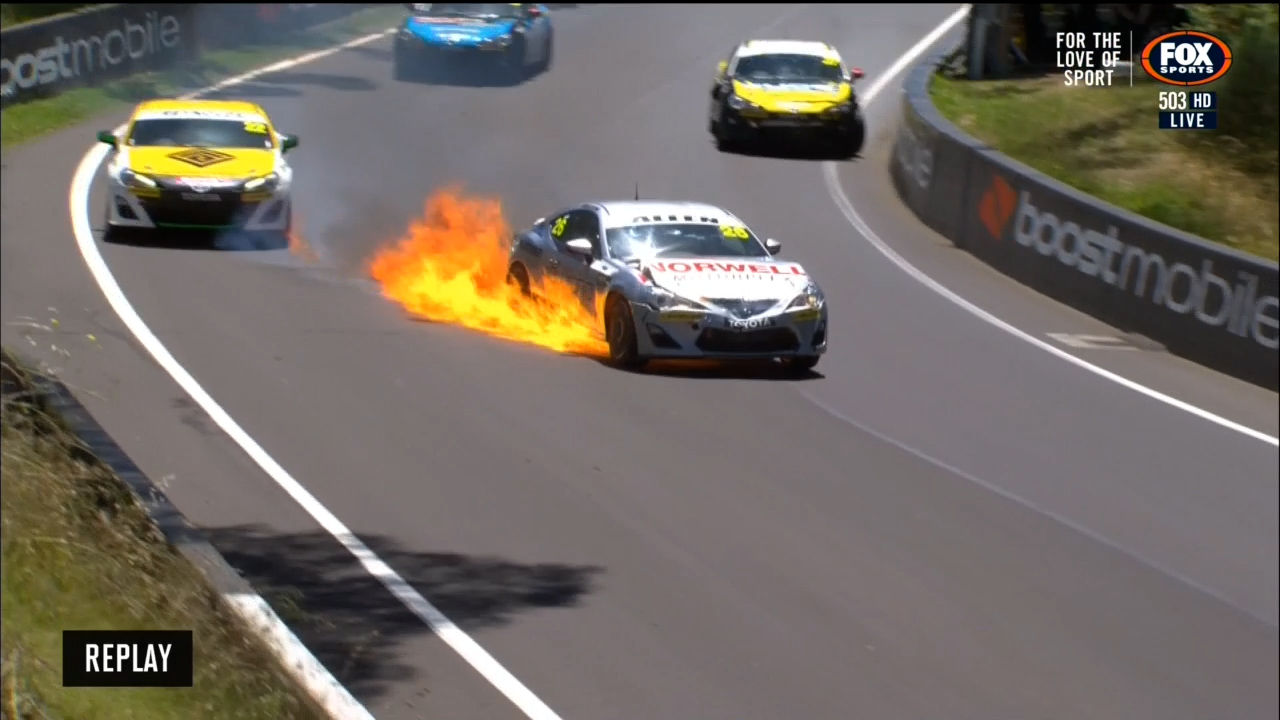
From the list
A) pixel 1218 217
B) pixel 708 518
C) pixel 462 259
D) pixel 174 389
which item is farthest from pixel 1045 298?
pixel 1218 217

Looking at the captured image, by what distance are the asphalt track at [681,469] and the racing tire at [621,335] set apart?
0.31m

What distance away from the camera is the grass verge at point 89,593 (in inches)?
252

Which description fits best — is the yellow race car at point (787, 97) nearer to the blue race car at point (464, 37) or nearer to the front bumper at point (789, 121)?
the front bumper at point (789, 121)

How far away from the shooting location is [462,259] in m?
8.45

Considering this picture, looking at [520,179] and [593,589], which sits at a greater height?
[520,179]

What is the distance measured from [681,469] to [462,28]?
3262 millimetres

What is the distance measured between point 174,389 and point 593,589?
5.05 meters

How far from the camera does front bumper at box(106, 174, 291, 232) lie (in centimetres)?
982

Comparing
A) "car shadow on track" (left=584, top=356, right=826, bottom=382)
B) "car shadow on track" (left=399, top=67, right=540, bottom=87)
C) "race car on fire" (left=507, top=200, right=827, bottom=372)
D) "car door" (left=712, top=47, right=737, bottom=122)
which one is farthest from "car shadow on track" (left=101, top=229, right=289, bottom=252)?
"car door" (left=712, top=47, right=737, bottom=122)

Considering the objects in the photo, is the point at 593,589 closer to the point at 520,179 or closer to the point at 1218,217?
the point at 520,179

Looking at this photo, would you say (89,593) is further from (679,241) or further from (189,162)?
(189,162)

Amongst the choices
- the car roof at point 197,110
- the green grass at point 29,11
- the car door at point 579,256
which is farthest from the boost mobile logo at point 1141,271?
the green grass at point 29,11

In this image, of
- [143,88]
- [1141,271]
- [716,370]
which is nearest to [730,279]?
[716,370]

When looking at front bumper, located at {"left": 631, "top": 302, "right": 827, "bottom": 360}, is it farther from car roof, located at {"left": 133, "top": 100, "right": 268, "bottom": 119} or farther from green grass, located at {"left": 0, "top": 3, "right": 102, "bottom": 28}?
green grass, located at {"left": 0, "top": 3, "right": 102, "bottom": 28}
